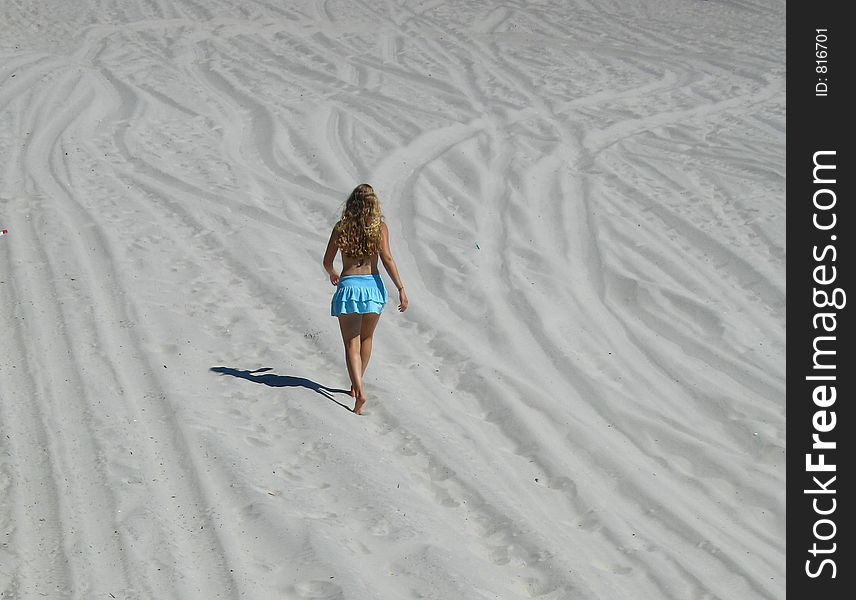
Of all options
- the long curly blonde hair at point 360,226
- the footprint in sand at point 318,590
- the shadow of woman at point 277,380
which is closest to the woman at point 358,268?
the long curly blonde hair at point 360,226

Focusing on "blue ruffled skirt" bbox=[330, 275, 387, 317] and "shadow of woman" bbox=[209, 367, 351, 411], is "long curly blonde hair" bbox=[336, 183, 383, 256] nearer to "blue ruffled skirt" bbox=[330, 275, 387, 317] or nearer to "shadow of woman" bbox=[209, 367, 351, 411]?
"blue ruffled skirt" bbox=[330, 275, 387, 317]

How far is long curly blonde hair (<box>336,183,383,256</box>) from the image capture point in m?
6.46

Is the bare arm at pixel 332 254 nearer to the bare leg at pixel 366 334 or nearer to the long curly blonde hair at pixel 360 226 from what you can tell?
the long curly blonde hair at pixel 360 226

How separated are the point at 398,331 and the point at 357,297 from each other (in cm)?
161

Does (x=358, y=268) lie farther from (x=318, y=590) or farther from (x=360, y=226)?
(x=318, y=590)

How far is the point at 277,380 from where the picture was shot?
7078mm

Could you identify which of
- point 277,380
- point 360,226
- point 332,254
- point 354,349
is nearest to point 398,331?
point 277,380

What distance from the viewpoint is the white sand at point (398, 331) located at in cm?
532

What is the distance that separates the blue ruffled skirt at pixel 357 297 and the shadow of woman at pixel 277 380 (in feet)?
2.27

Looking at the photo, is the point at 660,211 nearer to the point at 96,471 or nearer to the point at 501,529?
the point at 501,529

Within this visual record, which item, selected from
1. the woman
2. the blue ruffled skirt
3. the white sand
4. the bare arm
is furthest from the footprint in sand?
the bare arm
